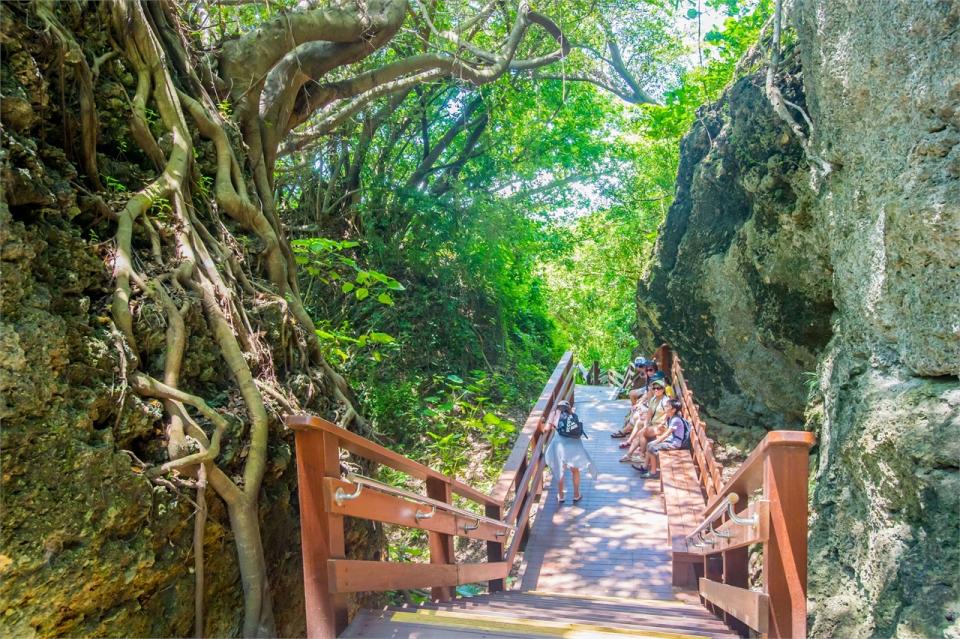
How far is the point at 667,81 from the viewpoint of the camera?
13.0 m

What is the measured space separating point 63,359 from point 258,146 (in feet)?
9.18

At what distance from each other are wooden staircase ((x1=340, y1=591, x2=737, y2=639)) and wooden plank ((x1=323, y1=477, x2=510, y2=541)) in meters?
0.39

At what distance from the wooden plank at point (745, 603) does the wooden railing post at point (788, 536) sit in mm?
52

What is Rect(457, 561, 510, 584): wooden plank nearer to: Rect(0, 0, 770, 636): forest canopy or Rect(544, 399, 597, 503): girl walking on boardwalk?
Rect(0, 0, 770, 636): forest canopy

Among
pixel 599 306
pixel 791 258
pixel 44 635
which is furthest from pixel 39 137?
pixel 599 306

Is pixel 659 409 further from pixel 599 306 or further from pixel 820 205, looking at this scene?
pixel 599 306

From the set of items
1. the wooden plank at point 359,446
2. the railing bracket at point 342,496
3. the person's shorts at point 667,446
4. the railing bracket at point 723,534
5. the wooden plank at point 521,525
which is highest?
the wooden plank at point 359,446

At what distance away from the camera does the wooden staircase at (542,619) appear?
8.61 ft

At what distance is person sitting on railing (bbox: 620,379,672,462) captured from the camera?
26.1ft

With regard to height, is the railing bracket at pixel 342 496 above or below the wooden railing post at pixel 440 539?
above

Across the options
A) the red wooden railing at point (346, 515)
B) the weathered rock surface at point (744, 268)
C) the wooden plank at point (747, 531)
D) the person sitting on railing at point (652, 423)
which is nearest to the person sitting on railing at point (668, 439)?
the person sitting on railing at point (652, 423)

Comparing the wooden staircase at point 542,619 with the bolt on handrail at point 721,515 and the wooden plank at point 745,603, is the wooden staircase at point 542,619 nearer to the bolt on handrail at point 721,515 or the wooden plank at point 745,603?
the wooden plank at point 745,603

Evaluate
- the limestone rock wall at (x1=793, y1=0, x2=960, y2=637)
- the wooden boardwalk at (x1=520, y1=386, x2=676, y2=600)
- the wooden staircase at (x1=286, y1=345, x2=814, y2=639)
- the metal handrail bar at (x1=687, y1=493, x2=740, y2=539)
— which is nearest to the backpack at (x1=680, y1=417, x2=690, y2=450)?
the wooden staircase at (x1=286, y1=345, x2=814, y2=639)

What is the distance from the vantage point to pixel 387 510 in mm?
2809
